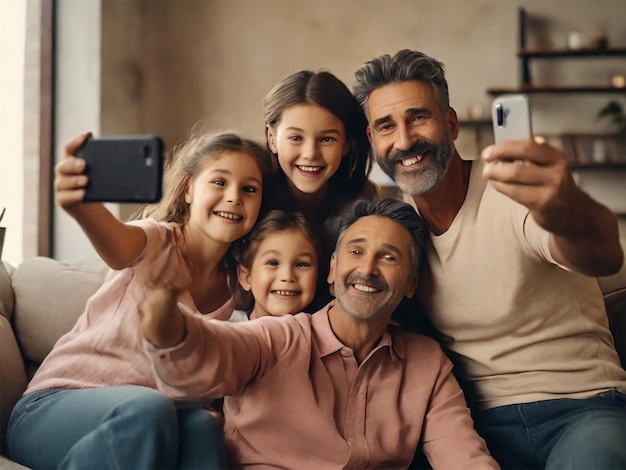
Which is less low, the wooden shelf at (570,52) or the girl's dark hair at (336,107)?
the wooden shelf at (570,52)

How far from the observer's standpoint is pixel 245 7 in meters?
5.86

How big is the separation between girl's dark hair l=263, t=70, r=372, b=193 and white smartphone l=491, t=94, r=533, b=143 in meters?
0.63

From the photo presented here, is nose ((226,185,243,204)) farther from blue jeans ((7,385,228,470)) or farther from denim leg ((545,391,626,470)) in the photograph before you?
denim leg ((545,391,626,470))

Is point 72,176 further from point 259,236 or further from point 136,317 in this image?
point 259,236

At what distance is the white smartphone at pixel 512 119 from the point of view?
1451 millimetres

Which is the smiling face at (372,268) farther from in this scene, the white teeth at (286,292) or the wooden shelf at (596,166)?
the wooden shelf at (596,166)

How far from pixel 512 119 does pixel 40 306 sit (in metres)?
1.46

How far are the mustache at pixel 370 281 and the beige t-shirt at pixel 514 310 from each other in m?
0.21

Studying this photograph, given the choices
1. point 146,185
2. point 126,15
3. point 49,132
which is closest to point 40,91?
point 49,132

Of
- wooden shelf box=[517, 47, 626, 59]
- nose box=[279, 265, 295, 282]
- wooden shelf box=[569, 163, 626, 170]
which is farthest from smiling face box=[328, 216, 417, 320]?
wooden shelf box=[517, 47, 626, 59]

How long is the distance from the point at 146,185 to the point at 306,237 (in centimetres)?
65

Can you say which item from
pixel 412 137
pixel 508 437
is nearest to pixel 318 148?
pixel 412 137

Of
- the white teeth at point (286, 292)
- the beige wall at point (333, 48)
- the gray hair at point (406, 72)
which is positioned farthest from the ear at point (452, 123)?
the beige wall at point (333, 48)

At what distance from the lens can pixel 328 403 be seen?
169 centimetres
